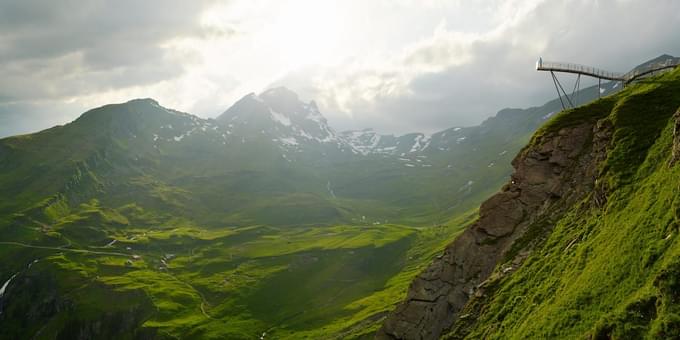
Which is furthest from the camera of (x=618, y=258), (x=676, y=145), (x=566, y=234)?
(x=566, y=234)

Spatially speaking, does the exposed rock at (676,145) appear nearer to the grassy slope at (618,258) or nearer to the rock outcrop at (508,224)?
the grassy slope at (618,258)

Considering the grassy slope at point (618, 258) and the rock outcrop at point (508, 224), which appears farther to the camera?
the rock outcrop at point (508, 224)

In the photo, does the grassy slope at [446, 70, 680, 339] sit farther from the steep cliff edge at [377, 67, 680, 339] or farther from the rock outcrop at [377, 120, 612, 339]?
the rock outcrop at [377, 120, 612, 339]

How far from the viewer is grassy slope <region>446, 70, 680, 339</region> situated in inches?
1448

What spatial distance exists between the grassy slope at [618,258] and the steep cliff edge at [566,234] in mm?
134

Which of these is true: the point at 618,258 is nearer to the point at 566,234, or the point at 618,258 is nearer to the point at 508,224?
the point at 566,234

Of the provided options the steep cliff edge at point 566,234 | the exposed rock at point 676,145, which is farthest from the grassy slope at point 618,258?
the exposed rock at point 676,145

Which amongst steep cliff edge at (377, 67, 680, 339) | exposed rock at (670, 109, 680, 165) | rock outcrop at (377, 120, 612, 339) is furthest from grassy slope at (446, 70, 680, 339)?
rock outcrop at (377, 120, 612, 339)

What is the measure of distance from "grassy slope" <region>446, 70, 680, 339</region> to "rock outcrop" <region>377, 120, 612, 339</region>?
343 centimetres

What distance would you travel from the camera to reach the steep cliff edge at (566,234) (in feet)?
141

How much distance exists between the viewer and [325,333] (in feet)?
587

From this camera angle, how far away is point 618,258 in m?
43.4

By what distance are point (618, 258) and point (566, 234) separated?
14644mm

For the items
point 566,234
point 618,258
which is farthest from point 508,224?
point 618,258
